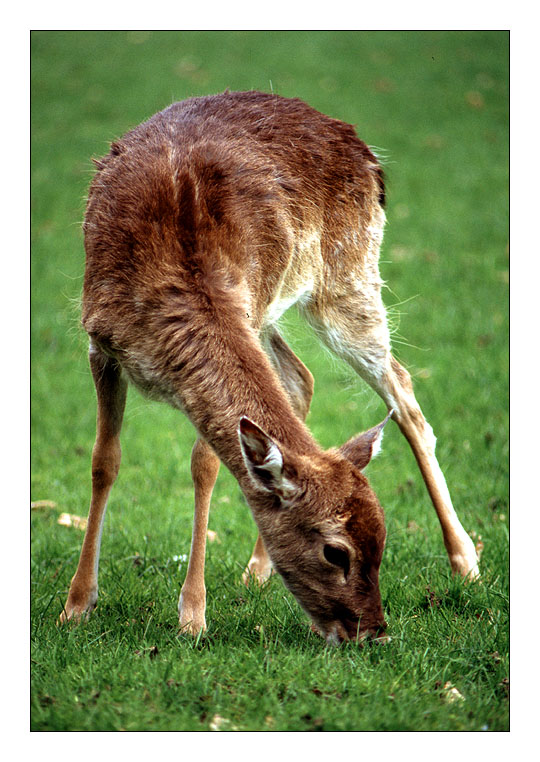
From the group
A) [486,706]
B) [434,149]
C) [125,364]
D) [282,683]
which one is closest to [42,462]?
[125,364]

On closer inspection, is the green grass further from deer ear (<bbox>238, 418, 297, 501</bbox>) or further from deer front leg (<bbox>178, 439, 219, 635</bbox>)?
deer ear (<bbox>238, 418, 297, 501</bbox>)

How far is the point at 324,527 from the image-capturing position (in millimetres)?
3498

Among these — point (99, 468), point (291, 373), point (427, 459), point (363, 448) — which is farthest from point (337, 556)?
point (291, 373)

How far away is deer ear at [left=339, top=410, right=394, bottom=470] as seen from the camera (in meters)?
3.70

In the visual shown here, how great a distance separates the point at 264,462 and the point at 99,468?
5.44 ft

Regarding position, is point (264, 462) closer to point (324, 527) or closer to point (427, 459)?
point (324, 527)

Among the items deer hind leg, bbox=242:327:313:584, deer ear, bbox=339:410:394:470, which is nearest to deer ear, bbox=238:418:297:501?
deer ear, bbox=339:410:394:470

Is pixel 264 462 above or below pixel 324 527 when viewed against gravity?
above

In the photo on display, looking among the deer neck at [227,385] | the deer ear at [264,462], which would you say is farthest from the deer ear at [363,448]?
the deer ear at [264,462]

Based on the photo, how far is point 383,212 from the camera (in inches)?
220

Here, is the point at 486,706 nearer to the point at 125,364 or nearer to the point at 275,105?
the point at 125,364

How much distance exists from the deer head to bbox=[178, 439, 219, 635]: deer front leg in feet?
2.29

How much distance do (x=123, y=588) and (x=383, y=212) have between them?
9.14 feet

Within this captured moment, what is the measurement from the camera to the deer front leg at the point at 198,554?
14.3ft
